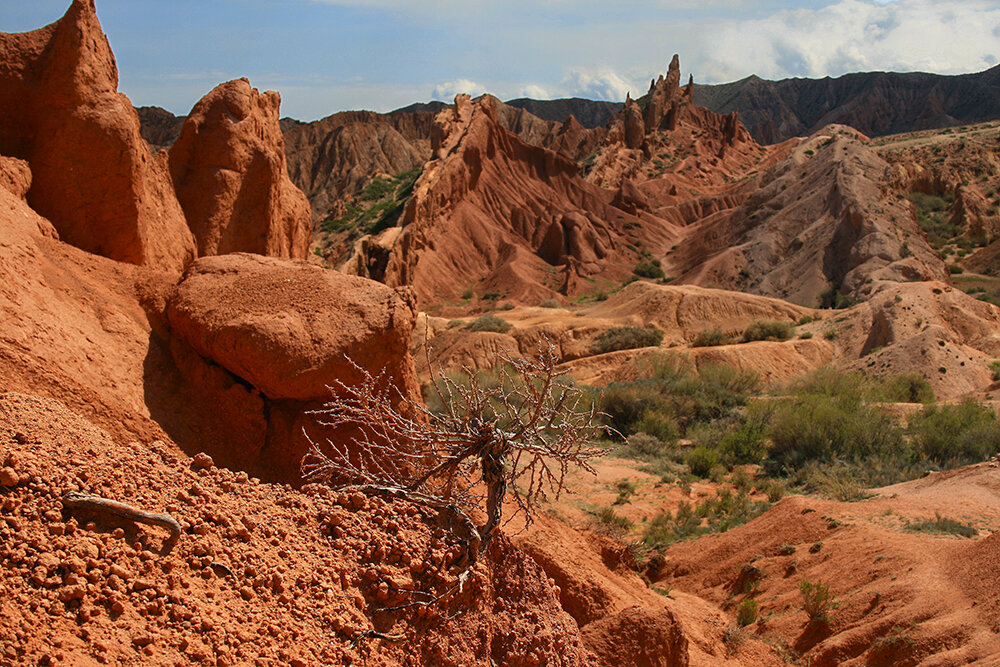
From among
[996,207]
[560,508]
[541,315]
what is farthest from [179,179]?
[996,207]

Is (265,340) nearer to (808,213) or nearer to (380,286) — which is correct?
(380,286)

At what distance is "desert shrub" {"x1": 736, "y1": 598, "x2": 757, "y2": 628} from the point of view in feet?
23.8

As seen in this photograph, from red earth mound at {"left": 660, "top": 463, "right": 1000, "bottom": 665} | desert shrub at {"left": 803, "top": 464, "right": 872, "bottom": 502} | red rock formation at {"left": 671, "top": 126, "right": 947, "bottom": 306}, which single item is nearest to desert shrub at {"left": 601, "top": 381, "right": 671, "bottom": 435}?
desert shrub at {"left": 803, "top": 464, "right": 872, "bottom": 502}

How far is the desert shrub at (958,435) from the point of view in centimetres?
1222

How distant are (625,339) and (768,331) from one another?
5.00m

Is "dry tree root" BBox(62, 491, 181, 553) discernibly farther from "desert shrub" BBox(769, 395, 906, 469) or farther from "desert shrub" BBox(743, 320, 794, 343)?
"desert shrub" BBox(743, 320, 794, 343)

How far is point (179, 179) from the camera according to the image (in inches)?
420

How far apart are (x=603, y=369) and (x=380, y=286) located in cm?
1766

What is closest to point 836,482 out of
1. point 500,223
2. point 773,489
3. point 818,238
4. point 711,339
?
point 773,489

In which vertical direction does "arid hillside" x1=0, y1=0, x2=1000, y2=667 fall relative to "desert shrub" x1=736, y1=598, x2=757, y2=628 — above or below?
above

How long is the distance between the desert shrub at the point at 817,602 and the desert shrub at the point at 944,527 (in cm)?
163

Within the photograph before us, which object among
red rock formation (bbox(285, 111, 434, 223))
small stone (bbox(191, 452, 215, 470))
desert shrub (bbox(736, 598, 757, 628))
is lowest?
desert shrub (bbox(736, 598, 757, 628))

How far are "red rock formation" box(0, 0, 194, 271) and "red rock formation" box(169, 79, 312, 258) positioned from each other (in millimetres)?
2456

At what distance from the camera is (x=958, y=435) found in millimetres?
12656
